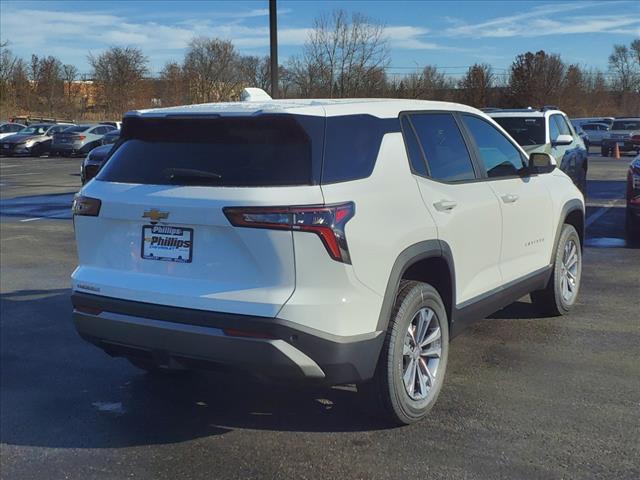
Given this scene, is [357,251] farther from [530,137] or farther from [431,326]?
[530,137]

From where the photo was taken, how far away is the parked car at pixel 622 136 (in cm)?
3152

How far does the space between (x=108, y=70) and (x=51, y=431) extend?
61.6 meters

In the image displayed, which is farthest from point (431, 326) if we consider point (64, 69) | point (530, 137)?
point (64, 69)

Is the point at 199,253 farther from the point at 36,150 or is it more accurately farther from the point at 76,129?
the point at 36,150

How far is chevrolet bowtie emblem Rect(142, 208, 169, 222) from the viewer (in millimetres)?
3484

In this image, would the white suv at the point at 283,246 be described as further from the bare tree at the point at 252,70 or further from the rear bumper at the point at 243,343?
the bare tree at the point at 252,70

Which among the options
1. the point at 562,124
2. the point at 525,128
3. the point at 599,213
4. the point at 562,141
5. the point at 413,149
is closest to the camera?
the point at 413,149

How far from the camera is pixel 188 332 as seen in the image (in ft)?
11.2

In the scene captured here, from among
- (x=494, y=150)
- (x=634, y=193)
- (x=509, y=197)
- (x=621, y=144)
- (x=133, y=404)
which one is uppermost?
(x=494, y=150)

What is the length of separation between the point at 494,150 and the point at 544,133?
6814mm

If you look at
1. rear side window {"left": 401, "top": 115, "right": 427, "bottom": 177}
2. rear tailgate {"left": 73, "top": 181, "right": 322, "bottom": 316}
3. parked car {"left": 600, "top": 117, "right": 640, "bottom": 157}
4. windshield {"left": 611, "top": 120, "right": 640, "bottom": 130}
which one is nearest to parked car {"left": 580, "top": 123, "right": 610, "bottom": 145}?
windshield {"left": 611, "top": 120, "right": 640, "bottom": 130}

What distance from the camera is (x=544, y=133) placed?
1145cm

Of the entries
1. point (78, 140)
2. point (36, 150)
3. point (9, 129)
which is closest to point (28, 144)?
point (36, 150)

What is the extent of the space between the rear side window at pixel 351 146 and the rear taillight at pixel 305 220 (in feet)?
0.62
